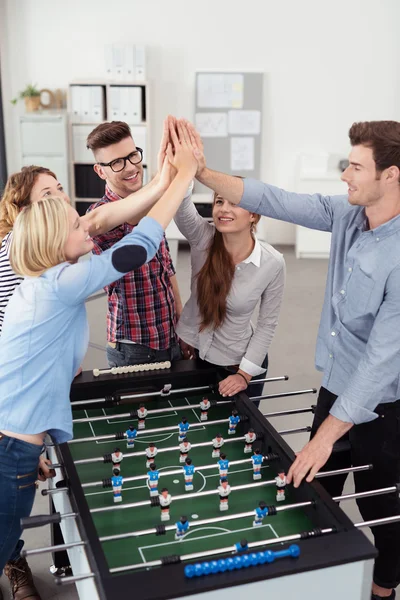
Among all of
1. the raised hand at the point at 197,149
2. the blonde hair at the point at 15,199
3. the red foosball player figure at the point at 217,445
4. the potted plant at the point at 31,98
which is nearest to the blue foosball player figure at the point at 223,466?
the red foosball player figure at the point at 217,445

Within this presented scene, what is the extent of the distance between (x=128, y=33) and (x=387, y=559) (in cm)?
638

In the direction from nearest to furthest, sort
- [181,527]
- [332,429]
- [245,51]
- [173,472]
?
[181,527] → [173,472] → [332,429] → [245,51]

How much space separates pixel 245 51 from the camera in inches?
283

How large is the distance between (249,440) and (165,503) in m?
0.40

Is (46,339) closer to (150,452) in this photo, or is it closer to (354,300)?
(150,452)

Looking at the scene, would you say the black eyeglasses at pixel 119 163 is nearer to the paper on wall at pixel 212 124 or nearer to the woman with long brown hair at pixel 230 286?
the woman with long brown hair at pixel 230 286

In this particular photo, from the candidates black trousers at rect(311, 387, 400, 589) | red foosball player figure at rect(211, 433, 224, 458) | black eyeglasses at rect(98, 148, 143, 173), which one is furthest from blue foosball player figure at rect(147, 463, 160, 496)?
black eyeglasses at rect(98, 148, 143, 173)

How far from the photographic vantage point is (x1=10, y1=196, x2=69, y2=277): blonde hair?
1.72 meters

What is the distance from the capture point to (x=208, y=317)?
2490 millimetres

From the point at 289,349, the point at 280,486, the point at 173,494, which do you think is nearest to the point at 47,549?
the point at 173,494

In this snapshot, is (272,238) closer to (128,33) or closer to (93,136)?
(128,33)

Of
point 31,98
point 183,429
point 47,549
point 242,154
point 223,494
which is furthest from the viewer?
point 242,154

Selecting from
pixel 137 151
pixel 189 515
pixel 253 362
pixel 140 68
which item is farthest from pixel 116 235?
pixel 140 68

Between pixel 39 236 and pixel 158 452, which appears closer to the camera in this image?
pixel 39 236
